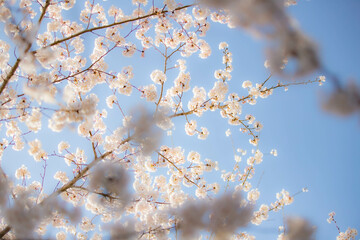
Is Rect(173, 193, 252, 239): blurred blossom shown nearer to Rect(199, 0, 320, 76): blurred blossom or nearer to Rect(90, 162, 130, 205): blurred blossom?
Rect(90, 162, 130, 205): blurred blossom

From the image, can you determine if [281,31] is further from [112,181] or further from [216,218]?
[112,181]

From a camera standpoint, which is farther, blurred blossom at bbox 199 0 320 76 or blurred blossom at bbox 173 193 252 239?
blurred blossom at bbox 173 193 252 239

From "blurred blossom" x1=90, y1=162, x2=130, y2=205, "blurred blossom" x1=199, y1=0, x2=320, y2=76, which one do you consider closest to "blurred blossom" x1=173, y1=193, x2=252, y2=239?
"blurred blossom" x1=90, y1=162, x2=130, y2=205

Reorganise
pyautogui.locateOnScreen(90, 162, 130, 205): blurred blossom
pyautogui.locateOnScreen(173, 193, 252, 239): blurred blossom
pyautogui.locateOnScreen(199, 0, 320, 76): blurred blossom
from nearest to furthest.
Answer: pyautogui.locateOnScreen(199, 0, 320, 76): blurred blossom < pyautogui.locateOnScreen(173, 193, 252, 239): blurred blossom < pyautogui.locateOnScreen(90, 162, 130, 205): blurred blossom

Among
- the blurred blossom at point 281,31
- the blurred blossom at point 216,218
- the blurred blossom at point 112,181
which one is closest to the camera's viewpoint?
the blurred blossom at point 281,31

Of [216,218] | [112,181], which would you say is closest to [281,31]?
[216,218]

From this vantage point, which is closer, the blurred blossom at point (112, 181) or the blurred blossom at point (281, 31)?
the blurred blossom at point (281, 31)

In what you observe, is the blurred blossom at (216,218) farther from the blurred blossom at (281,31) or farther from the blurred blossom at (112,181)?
the blurred blossom at (281,31)

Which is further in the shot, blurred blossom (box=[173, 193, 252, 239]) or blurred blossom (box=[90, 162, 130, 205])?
blurred blossom (box=[90, 162, 130, 205])

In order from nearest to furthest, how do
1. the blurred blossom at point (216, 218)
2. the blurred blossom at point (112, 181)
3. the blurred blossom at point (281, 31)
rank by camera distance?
the blurred blossom at point (281, 31) < the blurred blossom at point (216, 218) < the blurred blossom at point (112, 181)

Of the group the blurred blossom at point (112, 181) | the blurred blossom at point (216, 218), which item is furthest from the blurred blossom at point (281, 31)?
the blurred blossom at point (112, 181)

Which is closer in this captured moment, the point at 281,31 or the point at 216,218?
the point at 281,31

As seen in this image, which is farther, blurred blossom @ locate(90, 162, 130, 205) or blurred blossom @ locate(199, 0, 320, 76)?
blurred blossom @ locate(90, 162, 130, 205)

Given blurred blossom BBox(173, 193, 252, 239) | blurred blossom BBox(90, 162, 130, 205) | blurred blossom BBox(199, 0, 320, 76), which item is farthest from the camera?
blurred blossom BBox(90, 162, 130, 205)
